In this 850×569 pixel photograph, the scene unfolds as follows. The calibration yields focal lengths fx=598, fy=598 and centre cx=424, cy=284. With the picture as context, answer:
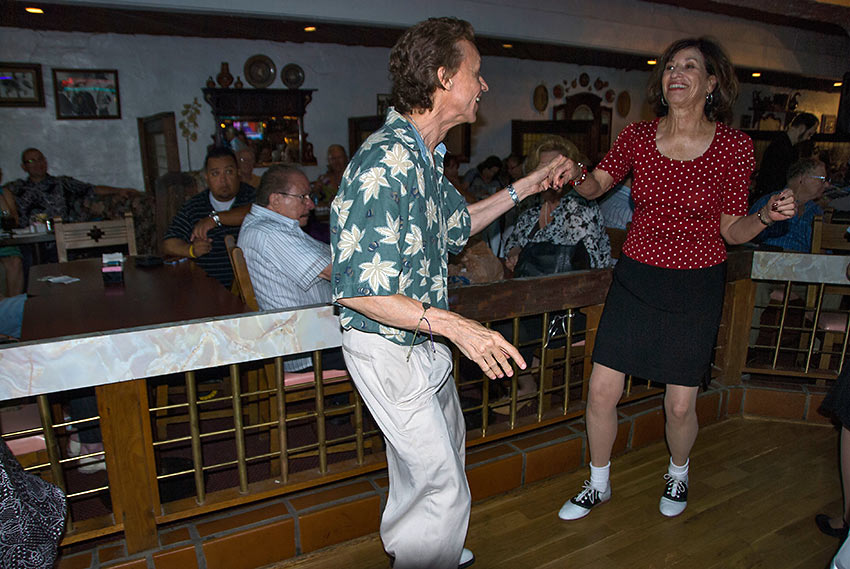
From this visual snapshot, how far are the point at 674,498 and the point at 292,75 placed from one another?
291 inches

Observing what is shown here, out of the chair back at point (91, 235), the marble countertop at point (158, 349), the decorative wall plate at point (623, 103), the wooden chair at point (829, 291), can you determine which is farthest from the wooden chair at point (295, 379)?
the decorative wall plate at point (623, 103)

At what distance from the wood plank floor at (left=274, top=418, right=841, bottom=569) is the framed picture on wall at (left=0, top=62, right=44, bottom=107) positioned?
7147 mm

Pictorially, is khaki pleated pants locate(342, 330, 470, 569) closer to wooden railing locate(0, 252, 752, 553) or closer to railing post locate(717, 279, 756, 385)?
wooden railing locate(0, 252, 752, 553)

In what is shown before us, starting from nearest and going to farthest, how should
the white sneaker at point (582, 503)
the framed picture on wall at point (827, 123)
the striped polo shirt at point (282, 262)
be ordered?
the white sneaker at point (582, 503) < the striped polo shirt at point (282, 262) < the framed picture on wall at point (827, 123)

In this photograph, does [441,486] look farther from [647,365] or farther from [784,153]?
[784,153]

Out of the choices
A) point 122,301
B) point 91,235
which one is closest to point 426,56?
point 122,301

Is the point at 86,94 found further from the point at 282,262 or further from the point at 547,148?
the point at 547,148

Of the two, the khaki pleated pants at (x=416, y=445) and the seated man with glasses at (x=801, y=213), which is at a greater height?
the seated man with glasses at (x=801, y=213)

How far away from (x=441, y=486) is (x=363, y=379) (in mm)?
324

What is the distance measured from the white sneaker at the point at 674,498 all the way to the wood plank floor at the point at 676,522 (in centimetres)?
3

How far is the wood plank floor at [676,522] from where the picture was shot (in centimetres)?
193

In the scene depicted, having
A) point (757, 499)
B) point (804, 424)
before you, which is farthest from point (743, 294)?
point (757, 499)

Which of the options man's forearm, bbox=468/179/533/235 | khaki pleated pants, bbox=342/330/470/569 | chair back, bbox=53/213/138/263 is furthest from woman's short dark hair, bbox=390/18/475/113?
chair back, bbox=53/213/138/263

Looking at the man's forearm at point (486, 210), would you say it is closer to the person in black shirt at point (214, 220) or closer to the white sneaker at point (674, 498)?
the white sneaker at point (674, 498)
